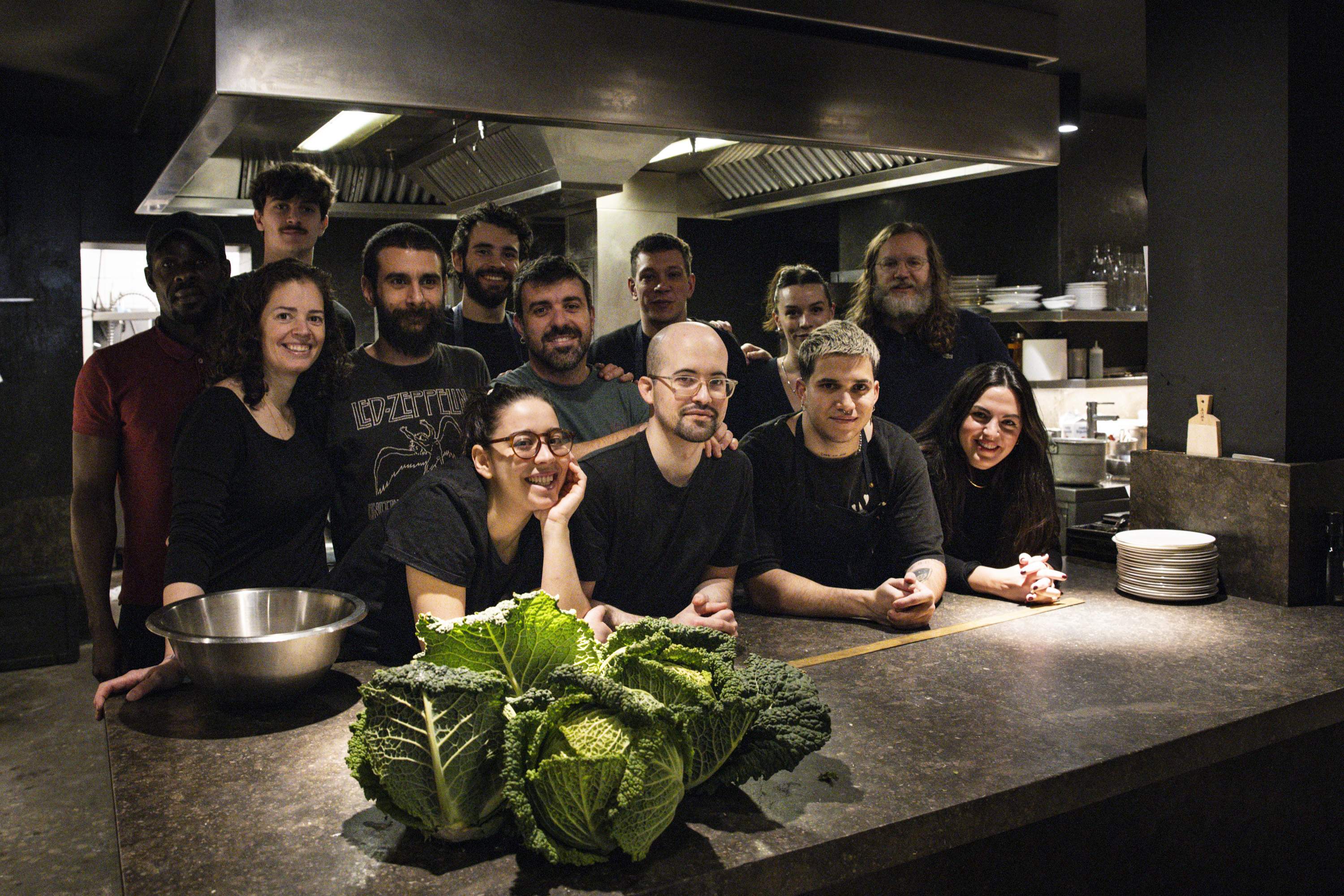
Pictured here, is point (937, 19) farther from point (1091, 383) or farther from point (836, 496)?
point (1091, 383)

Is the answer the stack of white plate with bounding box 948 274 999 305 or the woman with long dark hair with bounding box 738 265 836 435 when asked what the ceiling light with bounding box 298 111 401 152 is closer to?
the woman with long dark hair with bounding box 738 265 836 435

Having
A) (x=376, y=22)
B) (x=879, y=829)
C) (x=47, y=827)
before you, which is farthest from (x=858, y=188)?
(x=47, y=827)

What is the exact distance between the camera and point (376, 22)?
1942 mm

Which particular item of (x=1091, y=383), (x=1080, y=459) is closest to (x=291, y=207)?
(x=1080, y=459)

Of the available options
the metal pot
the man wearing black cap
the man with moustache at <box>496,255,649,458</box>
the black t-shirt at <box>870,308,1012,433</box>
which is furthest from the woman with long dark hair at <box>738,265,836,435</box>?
the metal pot

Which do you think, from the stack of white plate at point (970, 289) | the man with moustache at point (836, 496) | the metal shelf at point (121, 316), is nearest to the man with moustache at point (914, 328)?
the man with moustache at point (836, 496)

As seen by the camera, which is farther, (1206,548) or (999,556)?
(999,556)

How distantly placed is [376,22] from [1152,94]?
7.28 ft

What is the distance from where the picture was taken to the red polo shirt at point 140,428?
8.97ft

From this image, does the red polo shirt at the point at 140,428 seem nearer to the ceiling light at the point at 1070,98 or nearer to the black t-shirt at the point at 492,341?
the black t-shirt at the point at 492,341

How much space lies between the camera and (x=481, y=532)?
7.20 ft

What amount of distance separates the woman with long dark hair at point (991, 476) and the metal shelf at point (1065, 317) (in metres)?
2.28

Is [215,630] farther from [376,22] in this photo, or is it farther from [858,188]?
[858,188]

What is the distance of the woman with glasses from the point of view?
83.3 inches
